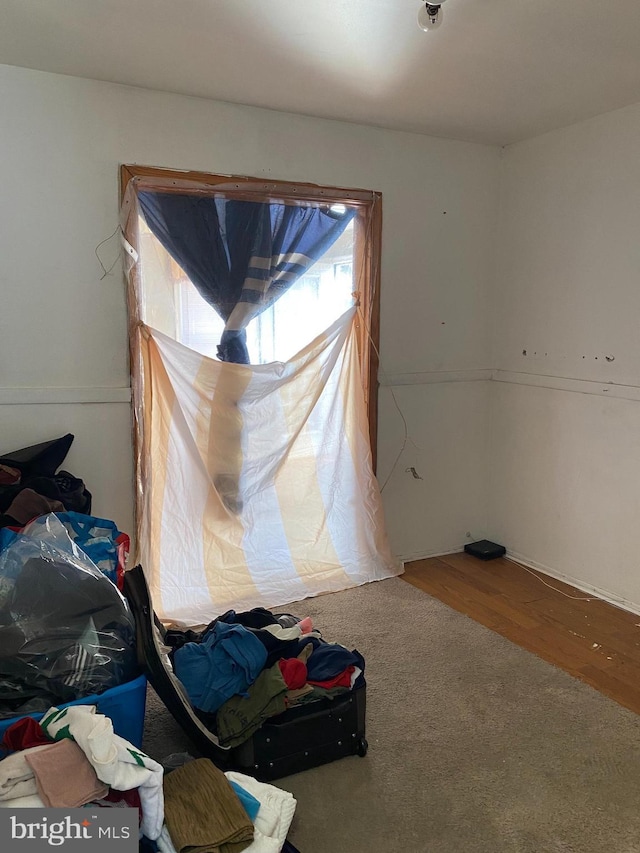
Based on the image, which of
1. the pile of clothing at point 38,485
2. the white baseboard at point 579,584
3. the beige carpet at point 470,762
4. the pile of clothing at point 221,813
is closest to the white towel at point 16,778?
the pile of clothing at point 221,813

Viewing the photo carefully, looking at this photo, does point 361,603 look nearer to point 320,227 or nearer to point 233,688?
point 233,688

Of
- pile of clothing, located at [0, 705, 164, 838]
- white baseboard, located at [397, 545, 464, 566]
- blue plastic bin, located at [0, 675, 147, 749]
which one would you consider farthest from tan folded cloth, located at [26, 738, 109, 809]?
white baseboard, located at [397, 545, 464, 566]

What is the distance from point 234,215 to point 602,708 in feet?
8.09

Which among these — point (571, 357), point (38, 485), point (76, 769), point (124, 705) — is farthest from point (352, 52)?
point (76, 769)

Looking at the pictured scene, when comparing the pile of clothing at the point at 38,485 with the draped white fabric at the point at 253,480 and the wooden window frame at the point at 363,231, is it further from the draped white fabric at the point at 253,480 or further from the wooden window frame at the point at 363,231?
the wooden window frame at the point at 363,231

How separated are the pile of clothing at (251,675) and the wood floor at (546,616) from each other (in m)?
1.05

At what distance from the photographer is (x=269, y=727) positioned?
199cm

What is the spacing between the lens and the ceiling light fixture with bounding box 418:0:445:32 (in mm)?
1980

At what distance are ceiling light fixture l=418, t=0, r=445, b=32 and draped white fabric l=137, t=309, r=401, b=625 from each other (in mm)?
1477

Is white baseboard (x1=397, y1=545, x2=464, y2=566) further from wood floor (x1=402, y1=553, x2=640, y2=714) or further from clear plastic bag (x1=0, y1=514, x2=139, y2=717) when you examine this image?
clear plastic bag (x1=0, y1=514, x2=139, y2=717)

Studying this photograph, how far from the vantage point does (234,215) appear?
3074mm

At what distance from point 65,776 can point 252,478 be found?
1824 millimetres

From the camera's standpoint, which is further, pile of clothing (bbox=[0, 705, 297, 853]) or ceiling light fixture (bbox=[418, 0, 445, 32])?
ceiling light fixture (bbox=[418, 0, 445, 32])

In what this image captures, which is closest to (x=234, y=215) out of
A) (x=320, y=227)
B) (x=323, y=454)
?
(x=320, y=227)
